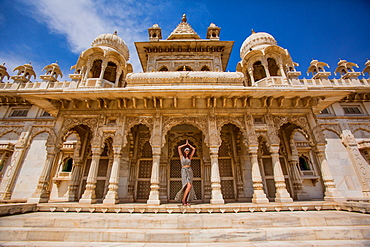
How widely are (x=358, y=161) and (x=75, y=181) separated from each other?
16.8m

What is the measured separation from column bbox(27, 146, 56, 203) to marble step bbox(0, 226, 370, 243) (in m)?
3.09

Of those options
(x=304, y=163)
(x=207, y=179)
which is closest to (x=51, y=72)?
(x=207, y=179)

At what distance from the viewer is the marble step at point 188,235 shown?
3.83 meters

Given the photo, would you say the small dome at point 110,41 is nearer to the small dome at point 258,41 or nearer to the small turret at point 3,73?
the small dome at point 258,41

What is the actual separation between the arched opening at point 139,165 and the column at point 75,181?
286cm

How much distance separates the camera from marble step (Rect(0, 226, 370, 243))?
3826 millimetres

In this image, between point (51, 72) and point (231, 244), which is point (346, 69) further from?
point (51, 72)

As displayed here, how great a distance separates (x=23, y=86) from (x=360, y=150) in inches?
972

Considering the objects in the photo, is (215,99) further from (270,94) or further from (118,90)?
(118,90)

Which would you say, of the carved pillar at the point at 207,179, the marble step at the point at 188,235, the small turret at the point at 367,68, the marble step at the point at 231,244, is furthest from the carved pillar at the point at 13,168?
the small turret at the point at 367,68

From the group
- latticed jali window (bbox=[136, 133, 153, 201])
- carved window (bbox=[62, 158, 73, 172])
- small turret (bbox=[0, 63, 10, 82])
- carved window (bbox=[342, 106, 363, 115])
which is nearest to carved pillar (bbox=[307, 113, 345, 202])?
carved window (bbox=[342, 106, 363, 115])

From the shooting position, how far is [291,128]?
946cm

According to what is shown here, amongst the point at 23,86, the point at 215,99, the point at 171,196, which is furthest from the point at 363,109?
the point at 23,86

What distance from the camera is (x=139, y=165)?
9430mm
